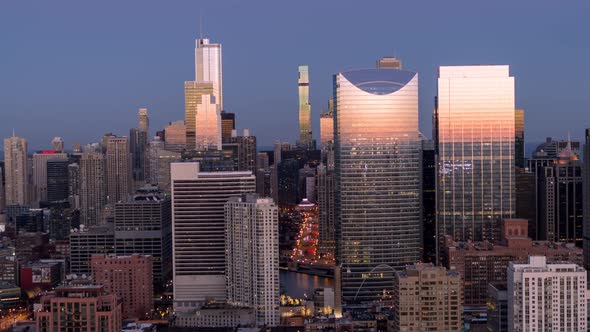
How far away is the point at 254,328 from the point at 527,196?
2062 cm

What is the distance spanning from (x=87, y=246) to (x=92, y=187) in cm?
2127

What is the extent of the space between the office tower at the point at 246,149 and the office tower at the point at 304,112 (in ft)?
56.6

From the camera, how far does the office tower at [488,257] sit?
3806cm

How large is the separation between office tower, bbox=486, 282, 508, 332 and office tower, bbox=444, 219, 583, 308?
8.35 meters

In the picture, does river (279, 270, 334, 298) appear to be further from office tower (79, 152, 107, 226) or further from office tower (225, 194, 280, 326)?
office tower (79, 152, 107, 226)

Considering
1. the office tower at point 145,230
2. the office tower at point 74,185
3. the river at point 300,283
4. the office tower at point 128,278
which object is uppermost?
the office tower at point 74,185

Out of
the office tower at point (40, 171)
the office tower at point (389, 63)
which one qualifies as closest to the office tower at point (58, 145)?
A: the office tower at point (40, 171)

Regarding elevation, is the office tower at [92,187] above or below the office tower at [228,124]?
below

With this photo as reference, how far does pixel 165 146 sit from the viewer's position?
70.1 m

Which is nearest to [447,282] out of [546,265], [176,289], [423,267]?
[423,267]

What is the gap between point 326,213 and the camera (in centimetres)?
5788

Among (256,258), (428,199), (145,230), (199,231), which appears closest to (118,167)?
(145,230)

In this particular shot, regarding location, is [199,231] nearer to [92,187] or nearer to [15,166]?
[92,187]

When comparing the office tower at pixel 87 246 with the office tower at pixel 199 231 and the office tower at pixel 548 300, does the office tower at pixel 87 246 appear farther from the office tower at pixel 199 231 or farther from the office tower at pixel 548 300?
the office tower at pixel 548 300
